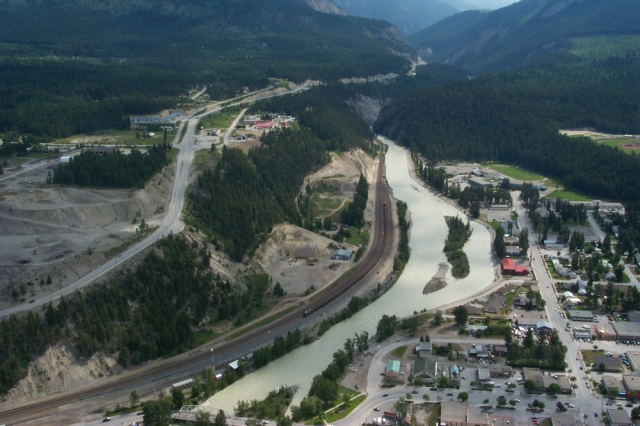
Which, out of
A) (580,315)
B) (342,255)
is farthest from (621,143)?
(580,315)

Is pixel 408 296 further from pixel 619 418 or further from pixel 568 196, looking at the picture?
pixel 568 196

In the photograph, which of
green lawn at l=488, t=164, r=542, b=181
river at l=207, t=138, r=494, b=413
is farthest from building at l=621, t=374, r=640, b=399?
green lawn at l=488, t=164, r=542, b=181

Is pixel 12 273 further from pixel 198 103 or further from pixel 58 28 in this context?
pixel 58 28

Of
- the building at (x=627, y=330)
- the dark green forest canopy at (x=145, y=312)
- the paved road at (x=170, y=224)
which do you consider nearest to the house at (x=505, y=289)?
the building at (x=627, y=330)

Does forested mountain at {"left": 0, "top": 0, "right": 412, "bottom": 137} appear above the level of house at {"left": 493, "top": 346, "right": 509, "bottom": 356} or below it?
above

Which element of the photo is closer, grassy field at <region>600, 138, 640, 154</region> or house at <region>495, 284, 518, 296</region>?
→ house at <region>495, 284, 518, 296</region>

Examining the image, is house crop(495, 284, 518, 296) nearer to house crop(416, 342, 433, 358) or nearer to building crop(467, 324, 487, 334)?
building crop(467, 324, 487, 334)
